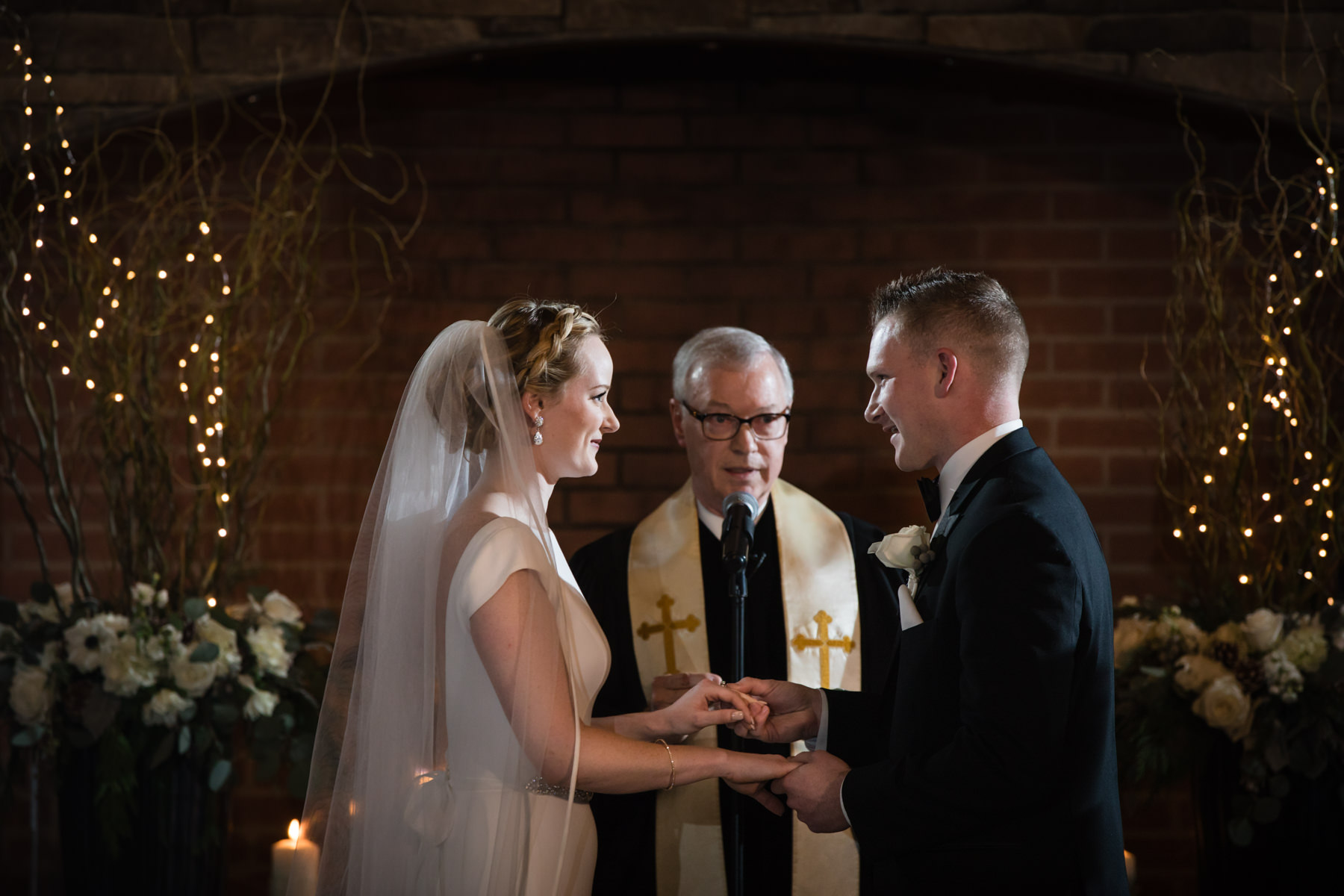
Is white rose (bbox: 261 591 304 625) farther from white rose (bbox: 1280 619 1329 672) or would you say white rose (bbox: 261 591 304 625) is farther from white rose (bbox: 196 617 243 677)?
white rose (bbox: 1280 619 1329 672)

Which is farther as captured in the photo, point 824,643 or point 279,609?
point 279,609

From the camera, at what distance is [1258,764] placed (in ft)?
10.2

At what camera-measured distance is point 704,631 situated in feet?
10.6

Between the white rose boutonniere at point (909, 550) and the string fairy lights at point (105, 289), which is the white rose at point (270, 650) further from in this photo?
the white rose boutonniere at point (909, 550)

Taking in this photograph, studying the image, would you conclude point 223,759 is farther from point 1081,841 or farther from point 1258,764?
point 1258,764

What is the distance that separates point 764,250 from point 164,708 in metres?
2.29

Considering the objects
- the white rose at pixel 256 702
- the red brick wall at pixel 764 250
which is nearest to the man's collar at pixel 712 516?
the red brick wall at pixel 764 250

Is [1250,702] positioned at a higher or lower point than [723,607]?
lower

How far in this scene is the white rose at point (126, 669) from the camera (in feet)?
9.89

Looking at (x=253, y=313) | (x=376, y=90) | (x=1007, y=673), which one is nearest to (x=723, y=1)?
(x=376, y=90)

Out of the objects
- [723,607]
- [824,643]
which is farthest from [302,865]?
[824,643]

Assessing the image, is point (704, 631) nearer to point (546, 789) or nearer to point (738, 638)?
point (738, 638)

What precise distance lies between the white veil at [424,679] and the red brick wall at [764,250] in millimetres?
1671

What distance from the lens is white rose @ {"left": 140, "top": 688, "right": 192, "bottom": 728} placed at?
303 cm
